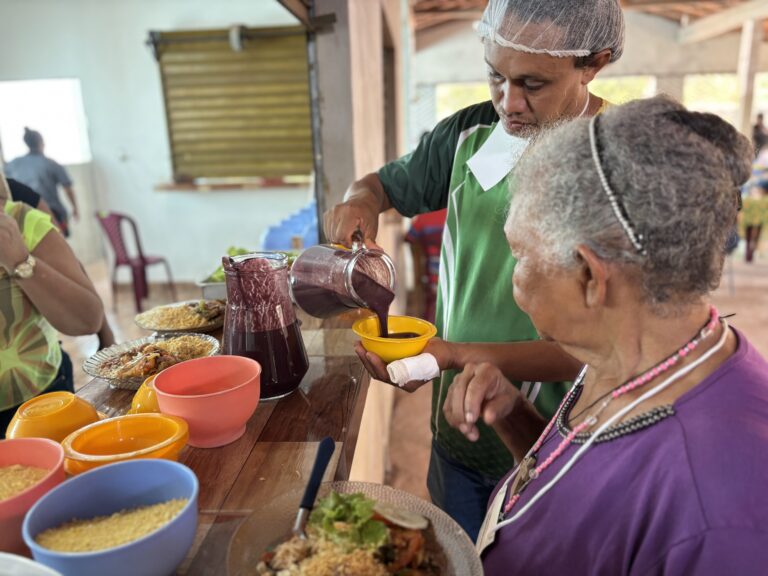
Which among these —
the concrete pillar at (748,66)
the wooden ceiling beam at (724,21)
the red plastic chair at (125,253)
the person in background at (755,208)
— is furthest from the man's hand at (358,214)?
the concrete pillar at (748,66)

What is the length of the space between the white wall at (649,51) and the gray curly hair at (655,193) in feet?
39.0

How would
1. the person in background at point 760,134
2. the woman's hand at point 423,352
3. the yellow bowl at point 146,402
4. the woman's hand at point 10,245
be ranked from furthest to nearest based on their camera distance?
the person in background at point 760,134
the woman's hand at point 10,245
the woman's hand at point 423,352
the yellow bowl at point 146,402

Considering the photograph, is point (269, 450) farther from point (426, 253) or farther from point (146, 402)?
point (426, 253)


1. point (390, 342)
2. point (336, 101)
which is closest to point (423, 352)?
point (390, 342)

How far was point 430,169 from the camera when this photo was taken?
1721 mm

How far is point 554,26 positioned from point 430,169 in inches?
22.9

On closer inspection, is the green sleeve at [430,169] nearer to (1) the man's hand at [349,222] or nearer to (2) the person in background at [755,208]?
(1) the man's hand at [349,222]

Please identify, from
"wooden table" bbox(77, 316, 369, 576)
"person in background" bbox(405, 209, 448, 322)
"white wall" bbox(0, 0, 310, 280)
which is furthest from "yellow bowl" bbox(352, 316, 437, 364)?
"white wall" bbox(0, 0, 310, 280)

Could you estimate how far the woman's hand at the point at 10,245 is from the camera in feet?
4.61

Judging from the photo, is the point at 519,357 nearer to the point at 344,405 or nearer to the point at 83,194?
the point at 344,405

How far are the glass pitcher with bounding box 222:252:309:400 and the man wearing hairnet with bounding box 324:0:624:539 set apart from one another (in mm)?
164

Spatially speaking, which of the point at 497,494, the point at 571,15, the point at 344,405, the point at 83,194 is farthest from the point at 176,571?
the point at 83,194

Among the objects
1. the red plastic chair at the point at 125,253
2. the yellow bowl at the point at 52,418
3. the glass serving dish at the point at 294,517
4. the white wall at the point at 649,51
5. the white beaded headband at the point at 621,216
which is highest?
the white wall at the point at 649,51

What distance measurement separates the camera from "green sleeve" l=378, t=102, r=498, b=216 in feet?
5.36
